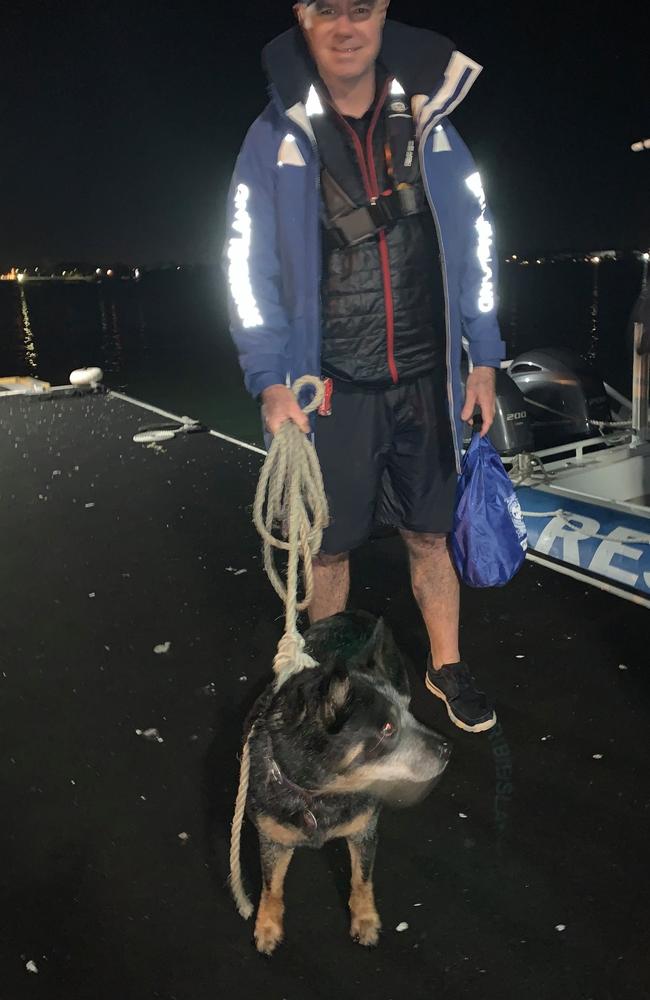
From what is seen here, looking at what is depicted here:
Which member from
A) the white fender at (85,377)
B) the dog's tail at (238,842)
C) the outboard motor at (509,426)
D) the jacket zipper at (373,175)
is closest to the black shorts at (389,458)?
the jacket zipper at (373,175)

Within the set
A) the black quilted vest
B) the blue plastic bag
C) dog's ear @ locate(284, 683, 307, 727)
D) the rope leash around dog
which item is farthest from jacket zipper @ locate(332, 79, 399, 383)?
dog's ear @ locate(284, 683, 307, 727)

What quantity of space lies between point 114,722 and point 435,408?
171 cm

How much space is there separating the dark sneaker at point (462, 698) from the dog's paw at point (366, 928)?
892mm

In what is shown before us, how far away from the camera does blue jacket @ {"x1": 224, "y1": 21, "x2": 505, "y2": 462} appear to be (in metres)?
2.19

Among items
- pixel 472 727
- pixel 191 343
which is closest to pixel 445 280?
pixel 472 727

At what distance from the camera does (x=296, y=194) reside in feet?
7.18

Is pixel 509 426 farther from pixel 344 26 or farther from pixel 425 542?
pixel 344 26

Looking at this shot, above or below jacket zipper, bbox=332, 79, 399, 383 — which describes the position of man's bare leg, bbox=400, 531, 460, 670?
below

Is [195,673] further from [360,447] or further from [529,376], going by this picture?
[529,376]

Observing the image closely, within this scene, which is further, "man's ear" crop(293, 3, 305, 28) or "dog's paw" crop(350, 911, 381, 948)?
"man's ear" crop(293, 3, 305, 28)

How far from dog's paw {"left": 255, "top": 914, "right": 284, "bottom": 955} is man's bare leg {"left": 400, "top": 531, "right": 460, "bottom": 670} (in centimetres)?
119

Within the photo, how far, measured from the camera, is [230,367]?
26.9 metres

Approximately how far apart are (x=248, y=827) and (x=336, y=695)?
1.02 meters

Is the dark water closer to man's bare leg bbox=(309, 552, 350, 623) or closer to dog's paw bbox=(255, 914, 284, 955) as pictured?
man's bare leg bbox=(309, 552, 350, 623)
